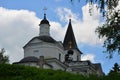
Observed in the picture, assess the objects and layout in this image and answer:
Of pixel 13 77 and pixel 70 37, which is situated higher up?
pixel 70 37

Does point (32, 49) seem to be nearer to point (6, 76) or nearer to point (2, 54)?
point (2, 54)

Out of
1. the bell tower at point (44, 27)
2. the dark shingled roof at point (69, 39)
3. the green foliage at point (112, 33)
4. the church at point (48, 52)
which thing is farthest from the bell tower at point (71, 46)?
the green foliage at point (112, 33)

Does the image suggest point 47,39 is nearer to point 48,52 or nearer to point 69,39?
point 48,52

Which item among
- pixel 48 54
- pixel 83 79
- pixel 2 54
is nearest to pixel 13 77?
pixel 83 79

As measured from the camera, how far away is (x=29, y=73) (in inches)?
728

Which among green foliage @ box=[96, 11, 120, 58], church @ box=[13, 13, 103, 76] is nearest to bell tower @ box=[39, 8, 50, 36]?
church @ box=[13, 13, 103, 76]

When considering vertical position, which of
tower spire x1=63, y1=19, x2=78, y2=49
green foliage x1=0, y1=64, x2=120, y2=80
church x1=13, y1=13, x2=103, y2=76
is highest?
tower spire x1=63, y1=19, x2=78, y2=49

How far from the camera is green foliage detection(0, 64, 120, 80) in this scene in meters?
17.0

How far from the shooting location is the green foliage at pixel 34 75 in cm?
1702

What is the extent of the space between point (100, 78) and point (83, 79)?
0.74 m

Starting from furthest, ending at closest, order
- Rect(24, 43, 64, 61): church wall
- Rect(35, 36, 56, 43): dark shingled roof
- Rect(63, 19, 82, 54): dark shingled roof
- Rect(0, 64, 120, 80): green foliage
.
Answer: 1. Rect(63, 19, 82, 54): dark shingled roof
2. Rect(35, 36, 56, 43): dark shingled roof
3. Rect(24, 43, 64, 61): church wall
4. Rect(0, 64, 120, 80): green foliage

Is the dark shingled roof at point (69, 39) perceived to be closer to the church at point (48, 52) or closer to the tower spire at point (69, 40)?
the tower spire at point (69, 40)

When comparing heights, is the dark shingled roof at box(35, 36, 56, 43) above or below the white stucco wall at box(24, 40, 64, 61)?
above

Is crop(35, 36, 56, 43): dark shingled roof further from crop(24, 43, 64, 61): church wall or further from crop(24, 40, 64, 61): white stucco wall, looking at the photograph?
crop(24, 43, 64, 61): church wall
